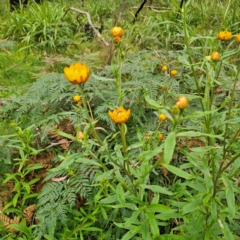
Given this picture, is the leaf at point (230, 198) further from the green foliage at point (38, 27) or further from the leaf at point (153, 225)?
the green foliage at point (38, 27)

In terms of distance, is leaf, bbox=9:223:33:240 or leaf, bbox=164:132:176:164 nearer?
leaf, bbox=164:132:176:164

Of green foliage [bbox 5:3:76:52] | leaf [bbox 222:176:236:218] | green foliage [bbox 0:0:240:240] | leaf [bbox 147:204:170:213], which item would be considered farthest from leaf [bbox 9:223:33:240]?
green foliage [bbox 5:3:76:52]

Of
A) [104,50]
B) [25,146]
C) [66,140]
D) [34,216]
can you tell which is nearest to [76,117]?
[66,140]

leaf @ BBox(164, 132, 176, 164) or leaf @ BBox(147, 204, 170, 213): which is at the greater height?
leaf @ BBox(164, 132, 176, 164)

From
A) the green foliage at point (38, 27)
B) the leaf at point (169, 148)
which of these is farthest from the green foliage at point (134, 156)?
the green foliage at point (38, 27)

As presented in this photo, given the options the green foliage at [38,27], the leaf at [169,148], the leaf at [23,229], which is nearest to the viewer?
the leaf at [169,148]

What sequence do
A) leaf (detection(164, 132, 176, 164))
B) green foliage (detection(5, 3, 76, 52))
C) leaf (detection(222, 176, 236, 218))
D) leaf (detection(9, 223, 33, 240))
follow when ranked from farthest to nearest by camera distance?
green foliage (detection(5, 3, 76, 52)) < leaf (detection(9, 223, 33, 240)) < leaf (detection(222, 176, 236, 218)) < leaf (detection(164, 132, 176, 164))

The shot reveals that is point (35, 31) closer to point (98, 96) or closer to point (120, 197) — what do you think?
point (98, 96)

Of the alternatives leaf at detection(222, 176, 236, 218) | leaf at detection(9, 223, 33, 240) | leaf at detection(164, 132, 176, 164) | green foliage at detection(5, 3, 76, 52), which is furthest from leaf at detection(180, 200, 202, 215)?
green foliage at detection(5, 3, 76, 52)

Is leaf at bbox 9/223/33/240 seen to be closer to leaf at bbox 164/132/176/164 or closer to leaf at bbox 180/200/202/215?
leaf at bbox 180/200/202/215

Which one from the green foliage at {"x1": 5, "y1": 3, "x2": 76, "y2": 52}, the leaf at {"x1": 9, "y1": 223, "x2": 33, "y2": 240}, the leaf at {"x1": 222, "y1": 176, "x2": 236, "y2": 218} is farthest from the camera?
the green foliage at {"x1": 5, "y1": 3, "x2": 76, "y2": 52}

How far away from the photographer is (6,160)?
1.33 metres

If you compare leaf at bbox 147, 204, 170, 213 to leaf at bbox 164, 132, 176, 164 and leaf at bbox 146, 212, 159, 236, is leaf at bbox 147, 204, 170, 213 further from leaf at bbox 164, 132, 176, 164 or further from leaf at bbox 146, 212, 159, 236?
leaf at bbox 164, 132, 176, 164

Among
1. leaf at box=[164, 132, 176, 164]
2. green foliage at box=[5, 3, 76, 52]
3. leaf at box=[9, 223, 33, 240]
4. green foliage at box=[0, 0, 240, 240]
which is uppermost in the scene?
leaf at box=[164, 132, 176, 164]
